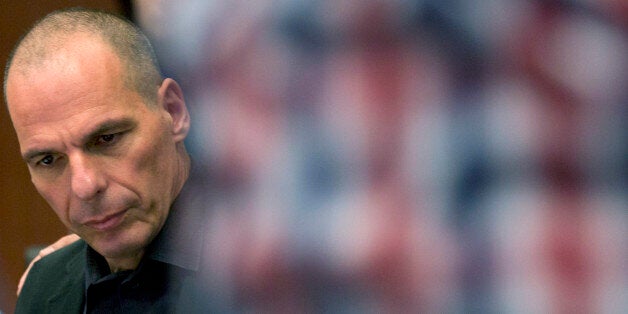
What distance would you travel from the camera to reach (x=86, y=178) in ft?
1.96

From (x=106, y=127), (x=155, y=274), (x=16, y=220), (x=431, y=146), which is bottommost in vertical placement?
(x=16, y=220)

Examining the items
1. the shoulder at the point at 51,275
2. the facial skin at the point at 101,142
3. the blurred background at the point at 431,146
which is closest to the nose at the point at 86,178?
the facial skin at the point at 101,142

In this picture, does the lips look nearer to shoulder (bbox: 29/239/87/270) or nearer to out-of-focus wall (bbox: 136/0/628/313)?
shoulder (bbox: 29/239/87/270)

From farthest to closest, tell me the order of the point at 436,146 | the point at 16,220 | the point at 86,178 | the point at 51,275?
the point at 16,220
the point at 51,275
the point at 86,178
the point at 436,146

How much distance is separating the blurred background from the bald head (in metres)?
0.35

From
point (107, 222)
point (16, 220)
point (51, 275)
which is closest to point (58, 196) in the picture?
point (107, 222)

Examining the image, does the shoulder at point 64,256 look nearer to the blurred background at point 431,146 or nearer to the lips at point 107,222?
the lips at point 107,222

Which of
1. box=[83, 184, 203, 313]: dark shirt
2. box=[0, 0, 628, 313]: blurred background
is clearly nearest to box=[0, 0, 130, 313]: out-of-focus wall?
box=[83, 184, 203, 313]: dark shirt

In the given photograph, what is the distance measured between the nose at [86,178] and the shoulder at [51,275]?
0.70 ft

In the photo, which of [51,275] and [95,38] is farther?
[51,275]

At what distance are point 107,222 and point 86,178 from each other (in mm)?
50

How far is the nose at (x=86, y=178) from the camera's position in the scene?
0.60 meters

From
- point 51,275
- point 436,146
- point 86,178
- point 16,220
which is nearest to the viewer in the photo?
point 436,146

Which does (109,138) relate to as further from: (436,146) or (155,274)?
(436,146)
